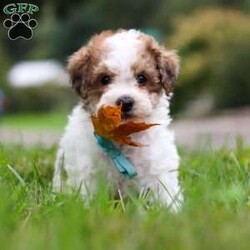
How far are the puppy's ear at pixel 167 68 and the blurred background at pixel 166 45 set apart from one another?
643 cm

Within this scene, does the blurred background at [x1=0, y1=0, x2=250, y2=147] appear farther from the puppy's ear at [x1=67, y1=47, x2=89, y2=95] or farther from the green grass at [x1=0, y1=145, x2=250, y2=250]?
the green grass at [x1=0, y1=145, x2=250, y2=250]

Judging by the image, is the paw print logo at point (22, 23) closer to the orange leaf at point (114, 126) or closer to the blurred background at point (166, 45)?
the orange leaf at point (114, 126)

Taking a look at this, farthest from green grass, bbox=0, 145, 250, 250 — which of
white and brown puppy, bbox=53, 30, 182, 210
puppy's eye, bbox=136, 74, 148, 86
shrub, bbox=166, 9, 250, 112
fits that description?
shrub, bbox=166, 9, 250, 112

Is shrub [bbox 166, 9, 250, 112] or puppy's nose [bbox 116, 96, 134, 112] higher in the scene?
Answer: puppy's nose [bbox 116, 96, 134, 112]

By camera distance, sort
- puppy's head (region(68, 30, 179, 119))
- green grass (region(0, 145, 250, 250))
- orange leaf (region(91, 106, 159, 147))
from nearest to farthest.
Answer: green grass (region(0, 145, 250, 250)), orange leaf (region(91, 106, 159, 147)), puppy's head (region(68, 30, 179, 119))

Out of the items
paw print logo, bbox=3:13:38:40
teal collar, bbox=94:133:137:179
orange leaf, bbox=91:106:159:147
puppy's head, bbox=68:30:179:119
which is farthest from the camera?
paw print logo, bbox=3:13:38:40

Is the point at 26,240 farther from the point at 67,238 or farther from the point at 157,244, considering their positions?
the point at 157,244

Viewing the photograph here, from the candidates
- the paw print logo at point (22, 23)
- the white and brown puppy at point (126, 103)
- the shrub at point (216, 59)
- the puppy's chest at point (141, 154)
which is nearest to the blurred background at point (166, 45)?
the shrub at point (216, 59)

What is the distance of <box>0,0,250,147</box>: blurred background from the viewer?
26.1 meters

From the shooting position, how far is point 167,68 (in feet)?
22.6

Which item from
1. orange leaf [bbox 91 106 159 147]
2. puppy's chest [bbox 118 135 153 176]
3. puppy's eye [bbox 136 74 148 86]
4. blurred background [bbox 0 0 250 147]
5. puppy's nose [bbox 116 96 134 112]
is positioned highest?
puppy's eye [bbox 136 74 148 86]

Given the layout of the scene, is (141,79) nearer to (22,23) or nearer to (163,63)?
(163,63)

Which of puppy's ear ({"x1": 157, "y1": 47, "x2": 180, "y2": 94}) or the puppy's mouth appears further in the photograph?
puppy's ear ({"x1": 157, "y1": 47, "x2": 180, "y2": 94})

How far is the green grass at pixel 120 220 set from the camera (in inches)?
159
